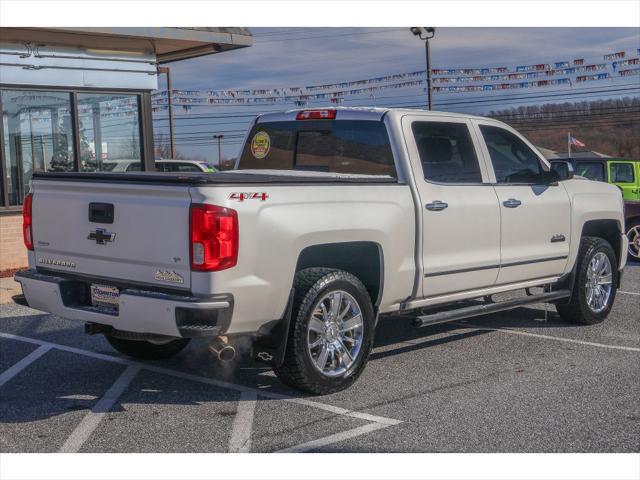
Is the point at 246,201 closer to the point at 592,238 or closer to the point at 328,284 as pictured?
the point at 328,284

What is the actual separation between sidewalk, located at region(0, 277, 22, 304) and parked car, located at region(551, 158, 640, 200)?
9.62m

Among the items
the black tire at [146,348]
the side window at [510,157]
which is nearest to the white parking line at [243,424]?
the black tire at [146,348]

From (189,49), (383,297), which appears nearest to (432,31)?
(189,49)

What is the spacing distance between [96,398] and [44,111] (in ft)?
28.7

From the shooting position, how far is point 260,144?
7727 mm

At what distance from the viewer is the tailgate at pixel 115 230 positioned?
17.4ft

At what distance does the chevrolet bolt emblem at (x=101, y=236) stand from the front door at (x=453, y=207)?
2.33 m

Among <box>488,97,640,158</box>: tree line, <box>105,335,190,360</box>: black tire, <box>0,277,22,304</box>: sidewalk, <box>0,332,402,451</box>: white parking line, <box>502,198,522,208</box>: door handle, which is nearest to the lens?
<box>0,332,402,451</box>: white parking line

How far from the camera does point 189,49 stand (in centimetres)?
1491

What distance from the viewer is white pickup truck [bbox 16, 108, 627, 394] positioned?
5297mm

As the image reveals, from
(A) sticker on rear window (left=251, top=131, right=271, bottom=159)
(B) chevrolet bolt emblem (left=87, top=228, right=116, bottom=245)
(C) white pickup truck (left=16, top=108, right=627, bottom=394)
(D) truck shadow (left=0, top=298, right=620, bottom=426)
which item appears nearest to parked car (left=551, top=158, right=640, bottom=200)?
(D) truck shadow (left=0, top=298, right=620, bottom=426)

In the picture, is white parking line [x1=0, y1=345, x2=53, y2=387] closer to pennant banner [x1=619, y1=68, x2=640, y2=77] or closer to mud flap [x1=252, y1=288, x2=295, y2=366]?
mud flap [x1=252, y1=288, x2=295, y2=366]

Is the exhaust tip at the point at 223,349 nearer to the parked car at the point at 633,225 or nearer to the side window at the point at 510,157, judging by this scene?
the side window at the point at 510,157

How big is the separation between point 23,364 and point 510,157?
4554 millimetres
